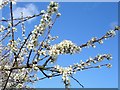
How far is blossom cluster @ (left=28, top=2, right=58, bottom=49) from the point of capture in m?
4.22

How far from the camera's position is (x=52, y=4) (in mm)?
4180

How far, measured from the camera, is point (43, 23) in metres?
4.41

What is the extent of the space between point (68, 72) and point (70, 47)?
1.19ft

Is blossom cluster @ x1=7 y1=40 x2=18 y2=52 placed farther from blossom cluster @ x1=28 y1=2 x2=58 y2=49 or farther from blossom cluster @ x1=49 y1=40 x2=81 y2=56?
blossom cluster @ x1=49 y1=40 x2=81 y2=56

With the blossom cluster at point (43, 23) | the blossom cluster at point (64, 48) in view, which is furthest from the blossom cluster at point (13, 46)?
the blossom cluster at point (64, 48)

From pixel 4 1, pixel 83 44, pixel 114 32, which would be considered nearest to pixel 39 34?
pixel 83 44

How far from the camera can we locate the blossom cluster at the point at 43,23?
13.8 ft

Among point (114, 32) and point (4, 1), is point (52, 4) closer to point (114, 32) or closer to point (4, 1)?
point (114, 32)

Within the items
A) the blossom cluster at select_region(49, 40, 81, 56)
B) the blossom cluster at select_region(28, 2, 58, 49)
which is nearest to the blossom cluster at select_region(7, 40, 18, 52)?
the blossom cluster at select_region(28, 2, 58, 49)

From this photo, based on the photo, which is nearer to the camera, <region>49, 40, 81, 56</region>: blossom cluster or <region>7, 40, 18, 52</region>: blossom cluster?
<region>49, 40, 81, 56</region>: blossom cluster

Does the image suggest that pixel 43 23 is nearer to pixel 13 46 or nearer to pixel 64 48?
pixel 64 48

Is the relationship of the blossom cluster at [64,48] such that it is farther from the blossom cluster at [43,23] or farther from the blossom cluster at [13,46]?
the blossom cluster at [13,46]

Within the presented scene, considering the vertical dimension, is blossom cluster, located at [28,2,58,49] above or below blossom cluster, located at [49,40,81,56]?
above

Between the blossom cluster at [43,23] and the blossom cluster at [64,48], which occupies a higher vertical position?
the blossom cluster at [43,23]
